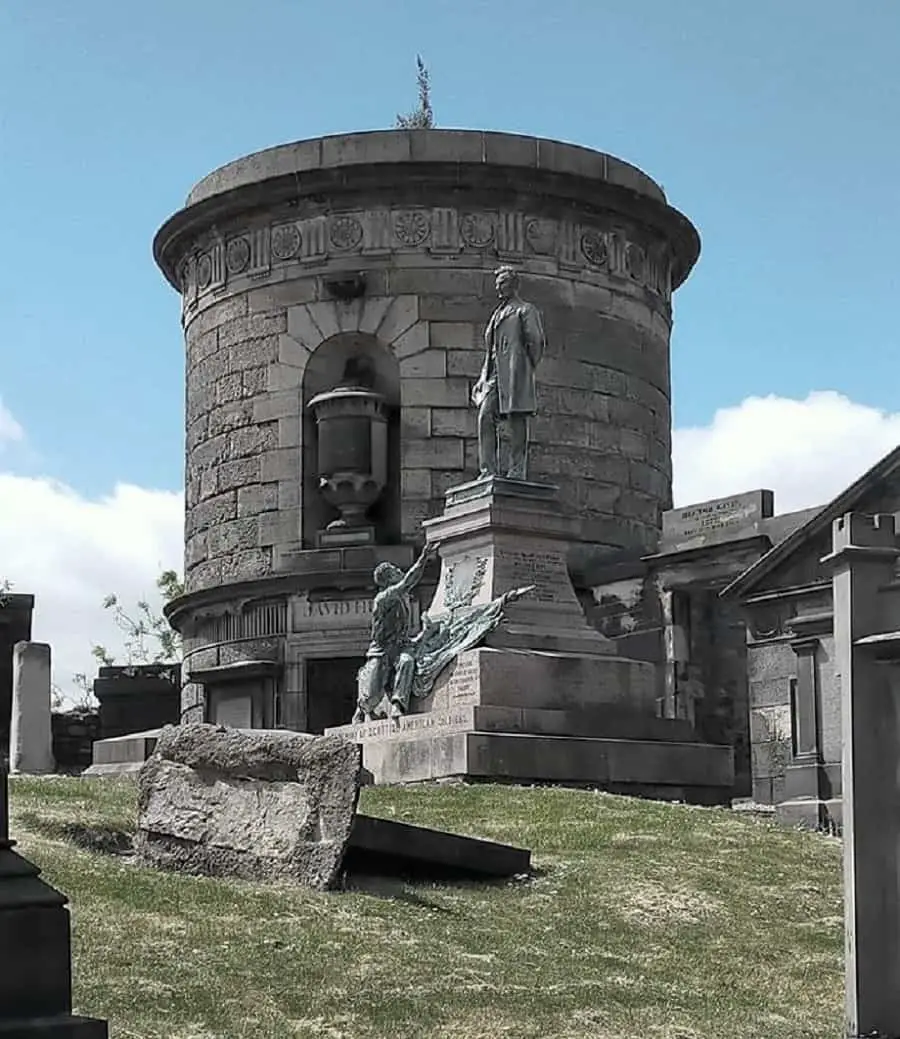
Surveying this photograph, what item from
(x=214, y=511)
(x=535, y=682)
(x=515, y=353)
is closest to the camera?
(x=535, y=682)

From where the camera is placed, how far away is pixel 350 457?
31562 mm

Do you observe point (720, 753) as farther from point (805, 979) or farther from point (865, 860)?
point (865, 860)

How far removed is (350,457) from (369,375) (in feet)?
5.21

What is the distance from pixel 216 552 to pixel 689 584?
26.2ft

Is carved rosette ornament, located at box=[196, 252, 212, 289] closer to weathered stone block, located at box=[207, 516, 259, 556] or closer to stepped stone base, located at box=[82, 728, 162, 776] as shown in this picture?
weathered stone block, located at box=[207, 516, 259, 556]

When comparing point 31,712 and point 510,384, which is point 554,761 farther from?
point 31,712

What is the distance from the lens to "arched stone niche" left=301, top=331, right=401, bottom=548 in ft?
105

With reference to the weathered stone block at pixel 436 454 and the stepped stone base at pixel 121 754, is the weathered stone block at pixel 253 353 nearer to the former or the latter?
the weathered stone block at pixel 436 454

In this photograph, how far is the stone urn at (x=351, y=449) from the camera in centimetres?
3158

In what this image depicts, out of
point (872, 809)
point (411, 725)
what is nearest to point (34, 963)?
point (872, 809)

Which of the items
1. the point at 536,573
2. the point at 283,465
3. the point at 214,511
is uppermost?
the point at 283,465

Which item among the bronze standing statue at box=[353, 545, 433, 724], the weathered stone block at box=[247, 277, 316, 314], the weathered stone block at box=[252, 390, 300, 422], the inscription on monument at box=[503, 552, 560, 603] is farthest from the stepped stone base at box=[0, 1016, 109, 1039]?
the weathered stone block at box=[247, 277, 316, 314]

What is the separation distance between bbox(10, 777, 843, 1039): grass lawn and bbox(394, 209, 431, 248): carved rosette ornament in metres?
18.3

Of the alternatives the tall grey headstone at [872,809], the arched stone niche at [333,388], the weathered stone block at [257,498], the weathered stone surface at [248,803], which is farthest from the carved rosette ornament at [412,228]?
the tall grey headstone at [872,809]
